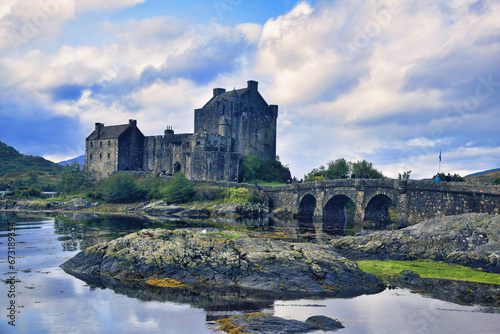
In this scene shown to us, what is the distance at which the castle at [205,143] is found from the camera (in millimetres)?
72438

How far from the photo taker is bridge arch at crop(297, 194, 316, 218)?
189ft

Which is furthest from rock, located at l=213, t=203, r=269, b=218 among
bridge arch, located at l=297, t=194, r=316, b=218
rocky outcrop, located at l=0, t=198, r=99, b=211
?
rocky outcrop, located at l=0, t=198, r=99, b=211

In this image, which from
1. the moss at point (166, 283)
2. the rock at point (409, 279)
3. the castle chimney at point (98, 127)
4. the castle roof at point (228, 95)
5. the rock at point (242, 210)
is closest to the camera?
the moss at point (166, 283)

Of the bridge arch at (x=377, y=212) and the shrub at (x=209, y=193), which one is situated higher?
the shrub at (x=209, y=193)

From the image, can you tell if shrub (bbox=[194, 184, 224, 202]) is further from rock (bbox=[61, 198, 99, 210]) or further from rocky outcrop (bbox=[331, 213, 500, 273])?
rocky outcrop (bbox=[331, 213, 500, 273])

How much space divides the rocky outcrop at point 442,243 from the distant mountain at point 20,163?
395 ft

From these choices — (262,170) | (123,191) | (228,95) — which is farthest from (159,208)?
(228,95)

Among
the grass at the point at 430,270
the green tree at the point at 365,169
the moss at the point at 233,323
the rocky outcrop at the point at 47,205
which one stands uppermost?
the green tree at the point at 365,169

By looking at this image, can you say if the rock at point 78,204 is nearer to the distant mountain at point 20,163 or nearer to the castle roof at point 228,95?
the castle roof at point 228,95

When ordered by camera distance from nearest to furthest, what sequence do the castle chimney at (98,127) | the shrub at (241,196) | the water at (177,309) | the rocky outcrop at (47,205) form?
the water at (177,309)
the shrub at (241,196)
the rocky outcrop at (47,205)
the castle chimney at (98,127)

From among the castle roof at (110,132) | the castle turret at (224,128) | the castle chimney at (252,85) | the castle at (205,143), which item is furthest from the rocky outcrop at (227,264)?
the castle roof at (110,132)

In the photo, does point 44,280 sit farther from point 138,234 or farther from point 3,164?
point 3,164

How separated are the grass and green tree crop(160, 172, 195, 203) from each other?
43.9 m

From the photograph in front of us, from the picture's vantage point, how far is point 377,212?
48031 millimetres
